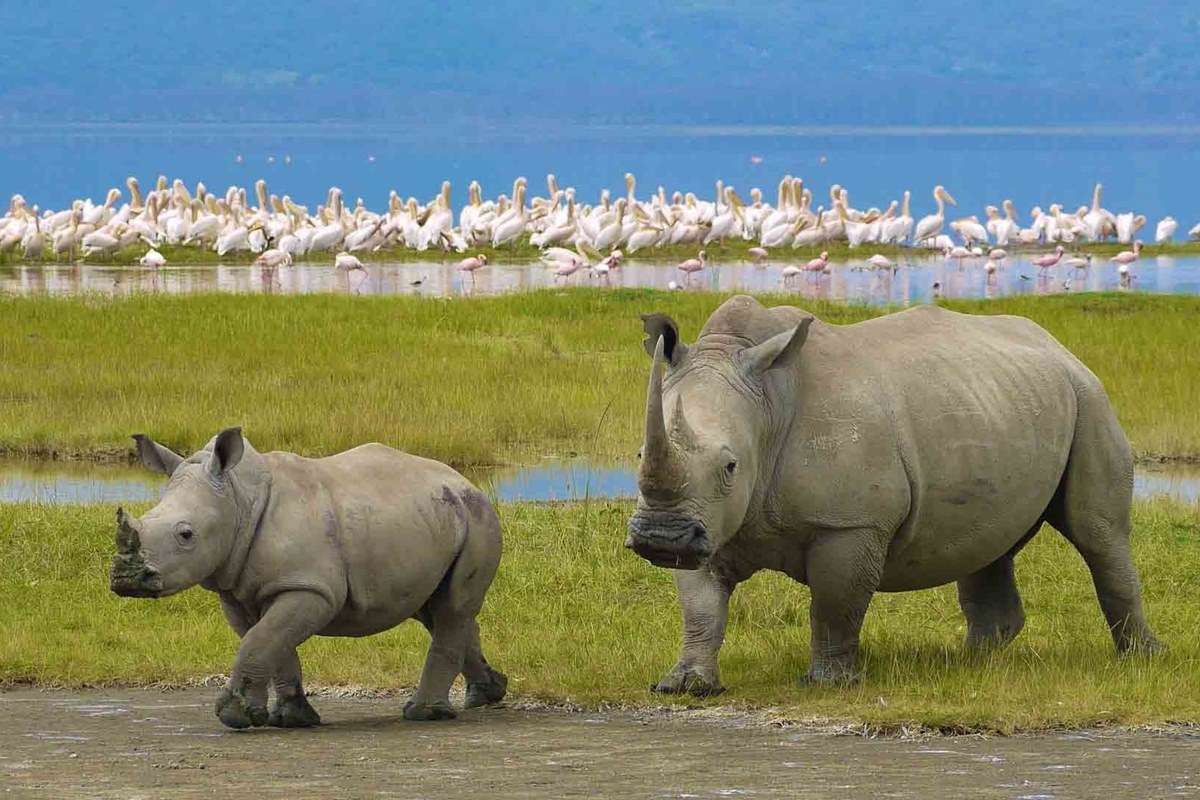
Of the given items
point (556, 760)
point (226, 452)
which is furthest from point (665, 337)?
point (556, 760)

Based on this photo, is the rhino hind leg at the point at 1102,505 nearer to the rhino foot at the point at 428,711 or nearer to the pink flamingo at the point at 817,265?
the rhino foot at the point at 428,711

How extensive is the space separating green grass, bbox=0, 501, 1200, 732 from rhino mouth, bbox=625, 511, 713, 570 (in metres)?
0.86

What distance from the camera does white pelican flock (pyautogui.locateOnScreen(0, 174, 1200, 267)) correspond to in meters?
45.7

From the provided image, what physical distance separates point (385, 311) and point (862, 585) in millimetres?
17008

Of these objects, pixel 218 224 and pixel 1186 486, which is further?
pixel 218 224

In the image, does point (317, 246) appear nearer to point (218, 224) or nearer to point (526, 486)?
point (218, 224)

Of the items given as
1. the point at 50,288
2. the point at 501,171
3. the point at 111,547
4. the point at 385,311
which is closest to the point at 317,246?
the point at 50,288

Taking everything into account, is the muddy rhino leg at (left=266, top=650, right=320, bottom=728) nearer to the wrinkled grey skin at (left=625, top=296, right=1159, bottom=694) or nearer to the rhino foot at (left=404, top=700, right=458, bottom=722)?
the rhino foot at (left=404, top=700, right=458, bottom=722)

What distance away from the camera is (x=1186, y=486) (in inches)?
646

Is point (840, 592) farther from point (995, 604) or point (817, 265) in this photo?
point (817, 265)

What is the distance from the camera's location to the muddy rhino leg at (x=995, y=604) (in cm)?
990

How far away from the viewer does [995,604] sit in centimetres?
994

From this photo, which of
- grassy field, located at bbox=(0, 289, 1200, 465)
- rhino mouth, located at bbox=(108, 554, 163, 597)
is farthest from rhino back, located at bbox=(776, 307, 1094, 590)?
grassy field, located at bbox=(0, 289, 1200, 465)

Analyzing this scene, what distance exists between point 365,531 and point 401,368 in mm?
13306
